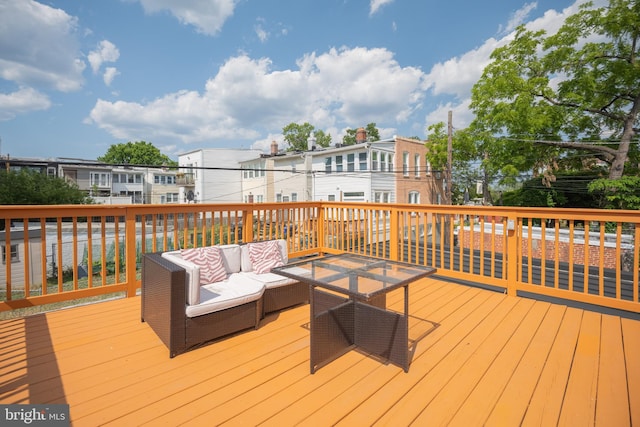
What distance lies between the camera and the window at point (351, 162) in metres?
17.9

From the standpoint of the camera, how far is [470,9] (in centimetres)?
1029

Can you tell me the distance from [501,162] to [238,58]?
48.1ft

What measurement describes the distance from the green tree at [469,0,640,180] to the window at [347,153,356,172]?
7.30 m

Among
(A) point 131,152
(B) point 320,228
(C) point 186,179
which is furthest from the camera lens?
(A) point 131,152

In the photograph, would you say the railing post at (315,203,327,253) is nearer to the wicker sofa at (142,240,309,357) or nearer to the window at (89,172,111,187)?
the wicker sofa at (142,240,309,357)

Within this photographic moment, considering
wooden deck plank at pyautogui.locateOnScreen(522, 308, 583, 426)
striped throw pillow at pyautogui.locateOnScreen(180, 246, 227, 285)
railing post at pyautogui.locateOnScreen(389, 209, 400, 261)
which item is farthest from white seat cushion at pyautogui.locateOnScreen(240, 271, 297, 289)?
railing post at pyautogui.locateOnScreen(389, 209, 400, 261)

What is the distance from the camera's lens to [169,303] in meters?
2.05

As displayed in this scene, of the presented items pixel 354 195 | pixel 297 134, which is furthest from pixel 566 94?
pixel 297 134

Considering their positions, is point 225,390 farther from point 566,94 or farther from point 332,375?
point 566,94

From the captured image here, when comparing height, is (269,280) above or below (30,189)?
below

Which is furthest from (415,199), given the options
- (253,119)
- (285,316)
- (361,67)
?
(285,316)

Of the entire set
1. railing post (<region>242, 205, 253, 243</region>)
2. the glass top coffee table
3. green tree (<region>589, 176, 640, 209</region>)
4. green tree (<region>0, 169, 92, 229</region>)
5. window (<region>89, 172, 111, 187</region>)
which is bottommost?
the glass top coffee table

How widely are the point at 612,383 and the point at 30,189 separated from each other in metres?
31.8

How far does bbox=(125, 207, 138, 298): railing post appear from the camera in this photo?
319 centimetres
